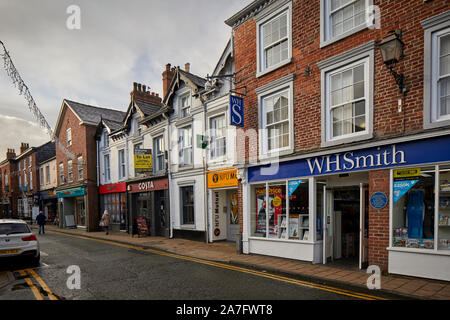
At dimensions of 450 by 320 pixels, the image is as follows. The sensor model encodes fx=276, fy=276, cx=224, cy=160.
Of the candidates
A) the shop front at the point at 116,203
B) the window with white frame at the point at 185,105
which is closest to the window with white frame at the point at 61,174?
the shop front at the point at 116,203

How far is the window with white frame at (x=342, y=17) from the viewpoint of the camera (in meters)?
7.70

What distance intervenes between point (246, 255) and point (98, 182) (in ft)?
58.8

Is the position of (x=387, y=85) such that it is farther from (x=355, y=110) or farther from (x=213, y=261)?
(x=213, y=261)

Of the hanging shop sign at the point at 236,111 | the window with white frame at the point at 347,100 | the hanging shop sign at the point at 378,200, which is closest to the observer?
the hanging shop sign at the point at 378,200

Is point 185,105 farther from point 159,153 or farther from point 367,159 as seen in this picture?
point 367,159

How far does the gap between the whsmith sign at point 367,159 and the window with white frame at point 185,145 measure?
586 cm

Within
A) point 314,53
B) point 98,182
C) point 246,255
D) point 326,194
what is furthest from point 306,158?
point 98,182

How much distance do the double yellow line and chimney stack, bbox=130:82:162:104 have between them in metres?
13.4

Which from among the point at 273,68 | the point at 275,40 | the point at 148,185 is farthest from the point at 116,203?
the point at 275,40

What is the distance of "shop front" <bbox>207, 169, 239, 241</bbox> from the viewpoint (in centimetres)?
1312

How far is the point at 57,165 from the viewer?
28.8m

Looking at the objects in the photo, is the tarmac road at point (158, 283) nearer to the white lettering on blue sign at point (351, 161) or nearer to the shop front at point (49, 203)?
the white lettering on blue sign at point (351, 161)

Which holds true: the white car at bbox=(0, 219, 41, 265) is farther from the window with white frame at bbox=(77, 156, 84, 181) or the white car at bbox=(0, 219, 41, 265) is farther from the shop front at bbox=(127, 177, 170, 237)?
the window with white frame at bbox=(77, 156, 84, 181)
